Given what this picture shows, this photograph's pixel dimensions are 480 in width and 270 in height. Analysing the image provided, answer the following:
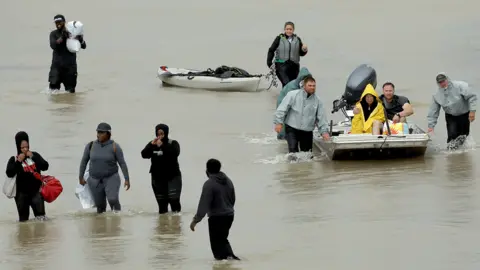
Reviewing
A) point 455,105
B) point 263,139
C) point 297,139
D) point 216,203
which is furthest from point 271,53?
point 216,203

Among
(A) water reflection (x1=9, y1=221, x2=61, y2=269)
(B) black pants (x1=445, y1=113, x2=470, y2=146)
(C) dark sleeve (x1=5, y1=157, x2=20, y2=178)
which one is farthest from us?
(B) black pants (x1=445, y1=113, x2=470, y2=146)

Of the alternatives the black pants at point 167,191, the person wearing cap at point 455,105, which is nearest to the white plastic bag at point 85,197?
the black pants at point 167,191

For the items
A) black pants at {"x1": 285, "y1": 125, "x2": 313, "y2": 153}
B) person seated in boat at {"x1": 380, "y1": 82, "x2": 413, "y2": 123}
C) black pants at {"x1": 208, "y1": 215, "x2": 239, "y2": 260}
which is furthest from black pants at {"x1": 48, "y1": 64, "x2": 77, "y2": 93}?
black pants at {"x1": 208, "y1": 215, "x2": 239, "y2": 260}

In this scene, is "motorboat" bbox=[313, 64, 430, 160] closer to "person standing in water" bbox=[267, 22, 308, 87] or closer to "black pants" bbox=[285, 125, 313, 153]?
"black pants" bbox=[285, 125, 313, 153]

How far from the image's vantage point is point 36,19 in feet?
152

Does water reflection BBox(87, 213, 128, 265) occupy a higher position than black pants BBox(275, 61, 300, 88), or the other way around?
black pants BBox(275, 61, 300, 88)

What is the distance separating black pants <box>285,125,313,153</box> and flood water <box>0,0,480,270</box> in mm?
270

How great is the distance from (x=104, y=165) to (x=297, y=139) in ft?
14.0

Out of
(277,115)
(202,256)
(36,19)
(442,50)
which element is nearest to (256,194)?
(277,115)

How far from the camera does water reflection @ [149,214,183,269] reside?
14.7 metres

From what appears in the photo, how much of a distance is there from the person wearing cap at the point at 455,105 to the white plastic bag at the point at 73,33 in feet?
29.7

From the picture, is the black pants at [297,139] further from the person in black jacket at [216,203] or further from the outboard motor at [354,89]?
the person in black jacket at [216,203]

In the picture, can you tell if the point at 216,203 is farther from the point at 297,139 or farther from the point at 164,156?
the point at 297,139

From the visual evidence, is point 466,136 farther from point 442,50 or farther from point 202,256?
point 442,50
